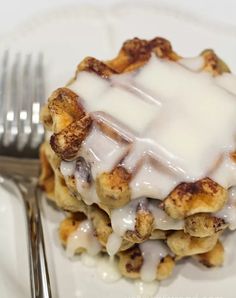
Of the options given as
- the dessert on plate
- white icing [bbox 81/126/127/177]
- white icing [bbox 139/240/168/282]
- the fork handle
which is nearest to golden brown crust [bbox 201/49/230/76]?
the dessert on plate

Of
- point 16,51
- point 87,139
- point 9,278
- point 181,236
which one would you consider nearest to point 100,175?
point 87,139

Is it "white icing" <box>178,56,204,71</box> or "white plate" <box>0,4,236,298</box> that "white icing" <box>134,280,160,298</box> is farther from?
"white icing" <box>178,56,204,71</box>

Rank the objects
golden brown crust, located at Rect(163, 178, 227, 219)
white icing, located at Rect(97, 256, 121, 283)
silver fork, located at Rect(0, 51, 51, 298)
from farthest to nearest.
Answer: silver fork, located at Rect(0, 51, 51, 298)
white icing, located at Rect(97, 256, 121, 283)
golden brown crust, located at Rect(163, 178, 227, 219)

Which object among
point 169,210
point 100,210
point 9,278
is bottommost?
point 9,278

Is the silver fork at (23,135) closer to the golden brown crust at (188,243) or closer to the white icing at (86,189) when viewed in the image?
the white icing at (86,189)

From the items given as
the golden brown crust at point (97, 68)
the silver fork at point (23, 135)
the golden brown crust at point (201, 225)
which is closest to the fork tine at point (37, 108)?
the silver fork at point (23, 135)

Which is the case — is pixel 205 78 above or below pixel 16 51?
above

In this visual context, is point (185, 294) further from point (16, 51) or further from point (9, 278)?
point (16, 51)

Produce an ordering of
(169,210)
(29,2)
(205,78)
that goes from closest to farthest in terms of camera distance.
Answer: (169,210)
(205,78)
(29,2)
